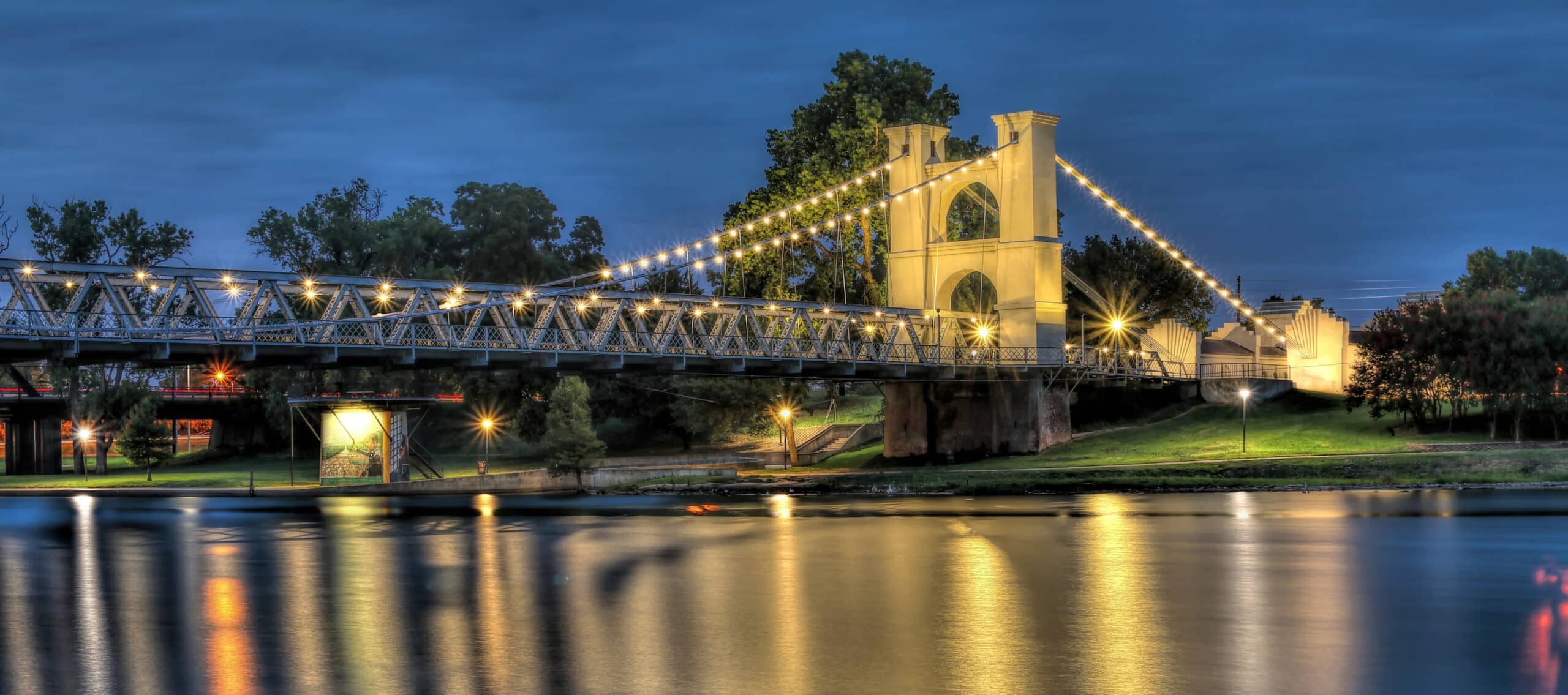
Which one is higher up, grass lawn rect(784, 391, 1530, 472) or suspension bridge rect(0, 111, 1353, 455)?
suspension bridge rect(0, 111, 1353, 455)

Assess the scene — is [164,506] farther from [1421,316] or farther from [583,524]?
[1421,316]

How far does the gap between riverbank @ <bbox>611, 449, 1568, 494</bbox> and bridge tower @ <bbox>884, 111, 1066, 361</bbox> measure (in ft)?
43.3

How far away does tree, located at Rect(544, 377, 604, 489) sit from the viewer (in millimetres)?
68688

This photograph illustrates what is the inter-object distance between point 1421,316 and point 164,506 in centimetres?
5057

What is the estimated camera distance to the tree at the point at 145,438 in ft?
275

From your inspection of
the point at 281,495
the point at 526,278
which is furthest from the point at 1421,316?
the point at 526,278

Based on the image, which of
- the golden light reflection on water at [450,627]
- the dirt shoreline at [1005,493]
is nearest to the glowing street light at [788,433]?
the dirt shoreline at [1005,493]

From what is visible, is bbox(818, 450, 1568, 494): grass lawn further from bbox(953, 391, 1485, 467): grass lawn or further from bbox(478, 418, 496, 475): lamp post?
bbox(478, 418, 496, 475): lamp post

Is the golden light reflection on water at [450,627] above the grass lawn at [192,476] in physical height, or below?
Answer: above

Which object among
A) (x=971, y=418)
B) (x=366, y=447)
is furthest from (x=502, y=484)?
(x=971, y=418)

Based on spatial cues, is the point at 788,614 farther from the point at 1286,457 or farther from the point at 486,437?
the point at 486,437

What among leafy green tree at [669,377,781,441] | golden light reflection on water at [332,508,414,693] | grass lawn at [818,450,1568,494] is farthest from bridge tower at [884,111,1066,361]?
golden light reflection on water at [332,508,414,693]

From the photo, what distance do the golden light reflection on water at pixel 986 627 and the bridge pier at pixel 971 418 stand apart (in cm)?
4134

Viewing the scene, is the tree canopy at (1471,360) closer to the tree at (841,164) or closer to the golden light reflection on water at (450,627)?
the tree at (841,164)
